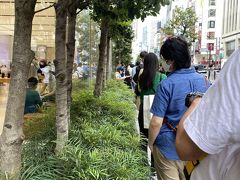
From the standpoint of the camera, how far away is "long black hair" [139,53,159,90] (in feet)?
17.1

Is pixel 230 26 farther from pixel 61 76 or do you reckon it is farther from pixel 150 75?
pixel 61 76

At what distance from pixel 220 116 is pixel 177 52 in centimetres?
227

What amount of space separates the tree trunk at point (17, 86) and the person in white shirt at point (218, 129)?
2.02 metres

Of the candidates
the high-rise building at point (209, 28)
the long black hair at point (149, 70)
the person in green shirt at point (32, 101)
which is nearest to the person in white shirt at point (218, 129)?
the long black hair at point (149, 70)

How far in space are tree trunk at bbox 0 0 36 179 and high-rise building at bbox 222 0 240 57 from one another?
73.7 m

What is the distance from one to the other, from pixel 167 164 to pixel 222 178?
2.27 meters

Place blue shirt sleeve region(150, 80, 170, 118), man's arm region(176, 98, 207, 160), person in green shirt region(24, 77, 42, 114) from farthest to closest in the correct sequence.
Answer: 1. person in green shirt region(24, 77, 42, 114)
2. blue shirt sleeve region(150, 80, 170, 118)
3. man's arm region(176, 98, 207, 160)

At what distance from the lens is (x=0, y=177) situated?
2979 millimetres

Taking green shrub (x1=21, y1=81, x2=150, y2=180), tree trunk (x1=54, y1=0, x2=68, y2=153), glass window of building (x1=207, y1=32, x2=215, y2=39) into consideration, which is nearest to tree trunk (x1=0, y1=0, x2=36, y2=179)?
green shrub (x1=21, y1=81, x2=150, y2=180)

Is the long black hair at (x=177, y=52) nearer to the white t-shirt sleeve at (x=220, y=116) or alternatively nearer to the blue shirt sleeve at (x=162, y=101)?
the blue shirt sleeve at (x=162, y=101)

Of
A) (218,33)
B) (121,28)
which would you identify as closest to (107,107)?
(121,28)

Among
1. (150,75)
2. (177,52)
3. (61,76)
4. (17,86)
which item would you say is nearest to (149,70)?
(150,75)

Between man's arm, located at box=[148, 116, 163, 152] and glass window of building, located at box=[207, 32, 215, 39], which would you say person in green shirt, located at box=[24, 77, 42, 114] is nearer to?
man's arm, located at box=[148, 116, 163, 152]

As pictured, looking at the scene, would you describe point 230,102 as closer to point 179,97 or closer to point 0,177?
point 179,97
